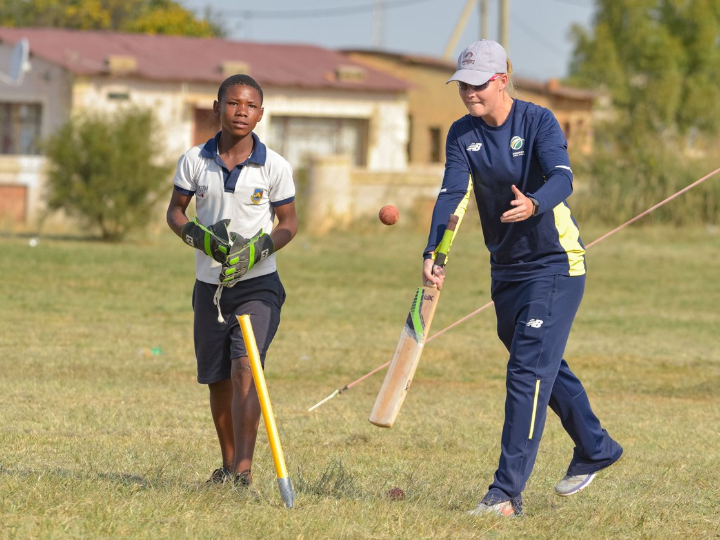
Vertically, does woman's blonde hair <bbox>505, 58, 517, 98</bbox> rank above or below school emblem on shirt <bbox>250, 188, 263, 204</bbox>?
above

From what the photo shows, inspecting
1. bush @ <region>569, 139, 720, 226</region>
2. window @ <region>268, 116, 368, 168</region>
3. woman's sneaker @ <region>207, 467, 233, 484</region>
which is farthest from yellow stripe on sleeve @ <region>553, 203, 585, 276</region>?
window @ <region>268, 116, 368, 168</region>

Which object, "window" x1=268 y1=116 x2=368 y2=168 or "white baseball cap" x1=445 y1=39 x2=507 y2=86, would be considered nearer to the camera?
"white baseball cap" x1=445 y1=39 x2=507 y2=86

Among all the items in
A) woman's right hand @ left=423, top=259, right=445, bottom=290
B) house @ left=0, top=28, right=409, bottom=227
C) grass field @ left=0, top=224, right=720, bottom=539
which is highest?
house @ left=0, top=28, right=409, bottom=227

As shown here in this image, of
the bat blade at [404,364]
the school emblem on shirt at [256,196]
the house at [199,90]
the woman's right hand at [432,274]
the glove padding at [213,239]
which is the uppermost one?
the house at [199,90]

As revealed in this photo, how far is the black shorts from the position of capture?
6.32 meters

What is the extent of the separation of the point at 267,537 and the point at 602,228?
72.8 ft

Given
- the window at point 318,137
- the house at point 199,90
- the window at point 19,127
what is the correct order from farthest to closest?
the window at point 318,137 < the window at point 19,127 < the house at point 199,90

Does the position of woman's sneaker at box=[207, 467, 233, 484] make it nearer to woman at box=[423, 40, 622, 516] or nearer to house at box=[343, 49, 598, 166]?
woman at box=[423, 40, 622, 516]

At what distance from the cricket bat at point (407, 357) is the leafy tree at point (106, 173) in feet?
53.5

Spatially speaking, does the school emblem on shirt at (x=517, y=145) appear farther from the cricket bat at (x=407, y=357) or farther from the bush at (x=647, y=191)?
the bush at (x=647, y=191)

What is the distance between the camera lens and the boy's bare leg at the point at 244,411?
6.23 meters

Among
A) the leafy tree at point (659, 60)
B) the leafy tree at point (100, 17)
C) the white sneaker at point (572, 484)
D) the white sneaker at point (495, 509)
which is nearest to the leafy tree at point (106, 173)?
the white sneaker at point (572, 484)

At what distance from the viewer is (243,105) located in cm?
630

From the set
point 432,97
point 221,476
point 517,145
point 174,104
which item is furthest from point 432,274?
point 432,97
